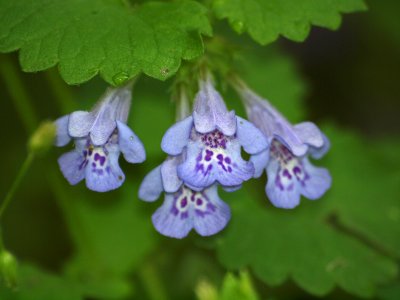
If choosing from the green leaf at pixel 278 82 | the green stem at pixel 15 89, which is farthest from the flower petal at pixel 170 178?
the green leaf at pixel 278 82

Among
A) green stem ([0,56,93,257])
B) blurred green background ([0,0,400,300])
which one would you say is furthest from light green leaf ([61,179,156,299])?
green stem ([0,56,93,257])

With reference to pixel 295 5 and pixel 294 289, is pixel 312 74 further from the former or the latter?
pixel 295 5

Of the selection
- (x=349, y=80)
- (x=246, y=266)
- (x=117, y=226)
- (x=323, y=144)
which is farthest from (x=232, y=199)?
(x=349, y=80)

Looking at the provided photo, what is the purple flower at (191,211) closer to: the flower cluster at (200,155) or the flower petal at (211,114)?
the flower cluster at (200,155)

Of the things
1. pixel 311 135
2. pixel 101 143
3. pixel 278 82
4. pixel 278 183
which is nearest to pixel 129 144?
pixel 101 143

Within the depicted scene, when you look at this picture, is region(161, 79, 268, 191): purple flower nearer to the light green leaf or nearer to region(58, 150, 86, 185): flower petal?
region(58, 150, 86, 185): flower petal

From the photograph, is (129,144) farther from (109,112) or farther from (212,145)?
(212,145)
